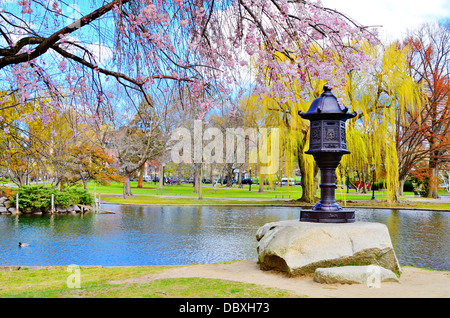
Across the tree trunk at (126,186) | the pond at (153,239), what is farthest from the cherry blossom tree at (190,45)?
the tree trunk at (126,186)

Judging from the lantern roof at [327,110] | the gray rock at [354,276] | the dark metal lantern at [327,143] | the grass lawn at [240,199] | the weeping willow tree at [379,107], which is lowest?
the grass lawn at [240,199]

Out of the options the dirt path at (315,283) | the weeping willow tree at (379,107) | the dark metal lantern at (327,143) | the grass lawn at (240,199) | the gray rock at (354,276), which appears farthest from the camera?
the grass lawn at (240,199)

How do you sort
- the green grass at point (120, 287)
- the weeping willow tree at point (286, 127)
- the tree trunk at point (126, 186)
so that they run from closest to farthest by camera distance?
the green grass at point (120, 287), the weeping willow tree at point (286, 127), the tree trunk at point (126, 186)

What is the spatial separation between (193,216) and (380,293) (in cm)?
1507

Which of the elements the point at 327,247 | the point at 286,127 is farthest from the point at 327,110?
the point at 286,127

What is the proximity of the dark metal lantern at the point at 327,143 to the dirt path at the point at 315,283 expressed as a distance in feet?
4.72

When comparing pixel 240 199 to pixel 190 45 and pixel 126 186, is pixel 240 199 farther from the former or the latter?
pixel 190 45

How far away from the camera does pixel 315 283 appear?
19.5ft

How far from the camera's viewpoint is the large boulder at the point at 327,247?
21.4 ft

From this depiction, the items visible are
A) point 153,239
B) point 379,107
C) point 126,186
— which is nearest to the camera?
point 153,239

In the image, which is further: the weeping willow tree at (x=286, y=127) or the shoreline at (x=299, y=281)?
the weeping willow tree at (x=286, y=127)

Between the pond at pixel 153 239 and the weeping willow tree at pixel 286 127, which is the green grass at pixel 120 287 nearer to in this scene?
the pond at pixel 153 239

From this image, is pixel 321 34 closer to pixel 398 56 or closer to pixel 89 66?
pixel 89 66

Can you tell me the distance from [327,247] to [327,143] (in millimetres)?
2047
